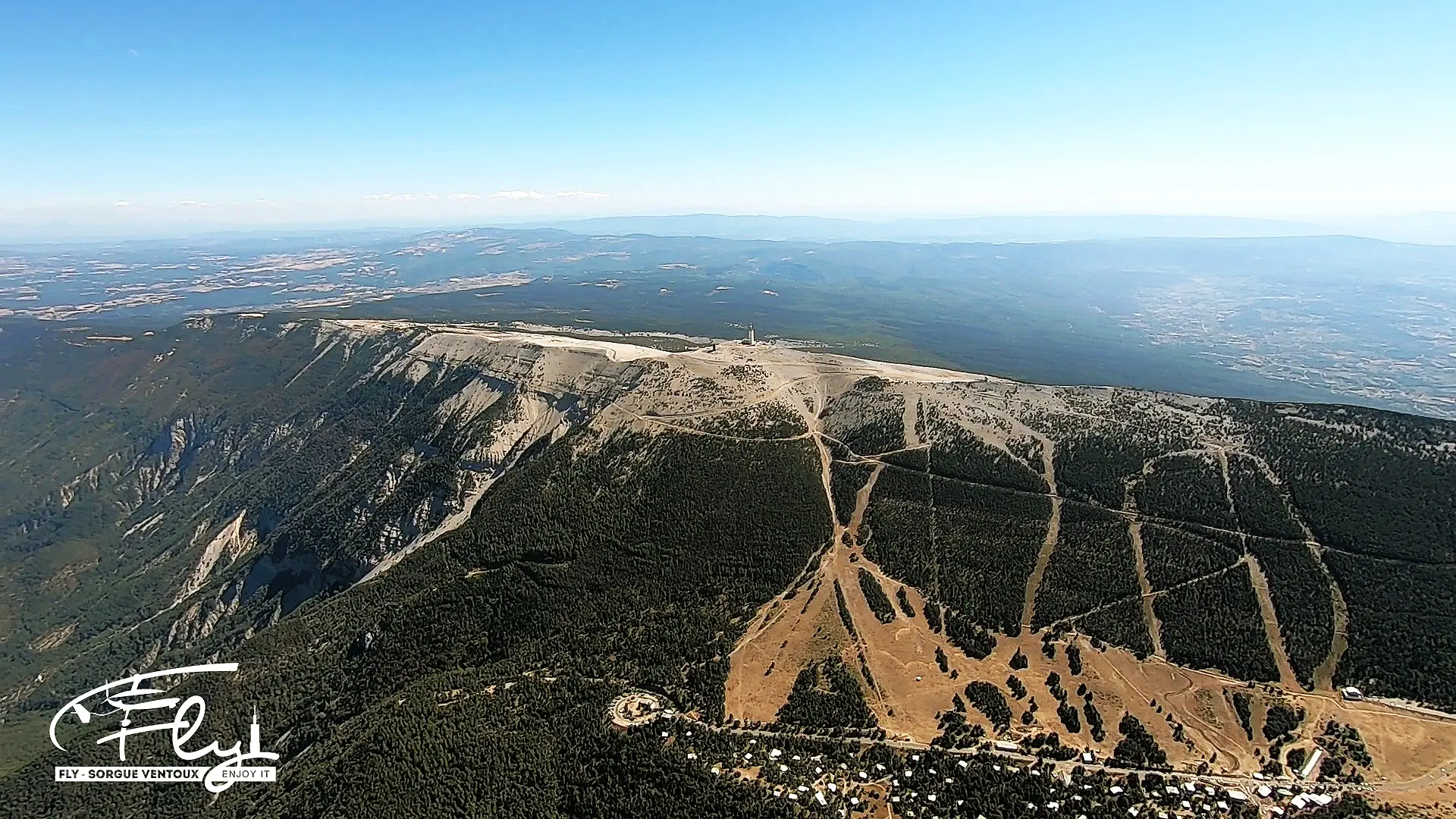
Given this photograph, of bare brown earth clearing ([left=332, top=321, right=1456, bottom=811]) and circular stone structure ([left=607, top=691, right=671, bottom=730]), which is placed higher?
bare brown earth clearing ([left=332, top=321, right=1456, bottom=811])

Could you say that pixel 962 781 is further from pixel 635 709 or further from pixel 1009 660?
pixel 635 709

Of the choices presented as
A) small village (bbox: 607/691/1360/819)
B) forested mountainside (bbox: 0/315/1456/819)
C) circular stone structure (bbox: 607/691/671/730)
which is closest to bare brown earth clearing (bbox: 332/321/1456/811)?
forested mountainside (bbox: 0/315/1456/819)

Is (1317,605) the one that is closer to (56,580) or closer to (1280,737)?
(1280,737)

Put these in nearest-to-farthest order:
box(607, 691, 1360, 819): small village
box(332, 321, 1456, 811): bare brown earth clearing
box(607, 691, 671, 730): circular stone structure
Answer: box(607, 691, 1360, 819): small village → box(332, 321, 1456, 811): bare brown earth clearing → box(607, 691, 671, 730): circular stone structure

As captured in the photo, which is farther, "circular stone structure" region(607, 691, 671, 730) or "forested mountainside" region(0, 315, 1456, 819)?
"circular stone structure" region(607, 691, 671, 730)

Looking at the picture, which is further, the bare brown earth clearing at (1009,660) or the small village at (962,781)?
the bare brown earth clearing at (1009,660)

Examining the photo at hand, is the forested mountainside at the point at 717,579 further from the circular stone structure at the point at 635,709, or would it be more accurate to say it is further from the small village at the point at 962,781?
the circular stone structure at the point at 635,709

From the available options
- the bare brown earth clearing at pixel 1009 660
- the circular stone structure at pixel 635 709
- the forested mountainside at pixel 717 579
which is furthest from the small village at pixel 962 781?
the circular stone structure at pixel 635 709

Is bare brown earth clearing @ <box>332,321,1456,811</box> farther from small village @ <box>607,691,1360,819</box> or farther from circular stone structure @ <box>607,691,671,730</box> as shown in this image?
circular stone structure @ <box>607,691,671,730</box>
